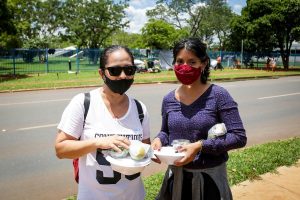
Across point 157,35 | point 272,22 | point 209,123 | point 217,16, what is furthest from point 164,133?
point 217,16

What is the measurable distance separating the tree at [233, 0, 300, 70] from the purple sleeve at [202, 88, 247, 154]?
114ft

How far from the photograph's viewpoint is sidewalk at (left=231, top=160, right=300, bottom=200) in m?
4.23

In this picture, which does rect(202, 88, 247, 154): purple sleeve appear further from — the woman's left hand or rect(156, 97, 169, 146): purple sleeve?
rect(156, 97, 169, 146): purple sleeve

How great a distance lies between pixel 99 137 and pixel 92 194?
1.24 ft

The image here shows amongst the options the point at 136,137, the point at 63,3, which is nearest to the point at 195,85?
the point at 136,137

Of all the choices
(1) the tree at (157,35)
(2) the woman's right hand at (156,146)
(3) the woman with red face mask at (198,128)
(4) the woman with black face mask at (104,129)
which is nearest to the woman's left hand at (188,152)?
(3) the woman with red face mask at (198,128)

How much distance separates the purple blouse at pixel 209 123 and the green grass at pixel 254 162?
6.41 ft

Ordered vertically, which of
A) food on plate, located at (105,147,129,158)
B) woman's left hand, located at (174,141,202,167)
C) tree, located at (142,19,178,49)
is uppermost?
tree, located at (142,19,178,49)

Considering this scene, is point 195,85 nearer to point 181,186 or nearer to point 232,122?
point 232,122

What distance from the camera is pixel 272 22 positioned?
3459 cm

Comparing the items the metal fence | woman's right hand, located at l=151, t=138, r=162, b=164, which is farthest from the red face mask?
the metal fence

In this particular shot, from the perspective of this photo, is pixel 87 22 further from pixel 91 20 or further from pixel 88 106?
pixel 88 106

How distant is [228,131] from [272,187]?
8.42ft

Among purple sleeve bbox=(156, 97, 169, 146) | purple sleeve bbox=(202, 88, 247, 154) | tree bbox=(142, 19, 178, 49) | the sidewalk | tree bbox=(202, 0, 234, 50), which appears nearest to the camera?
purple sleeve bbox=(202, 88, 247, 154)
